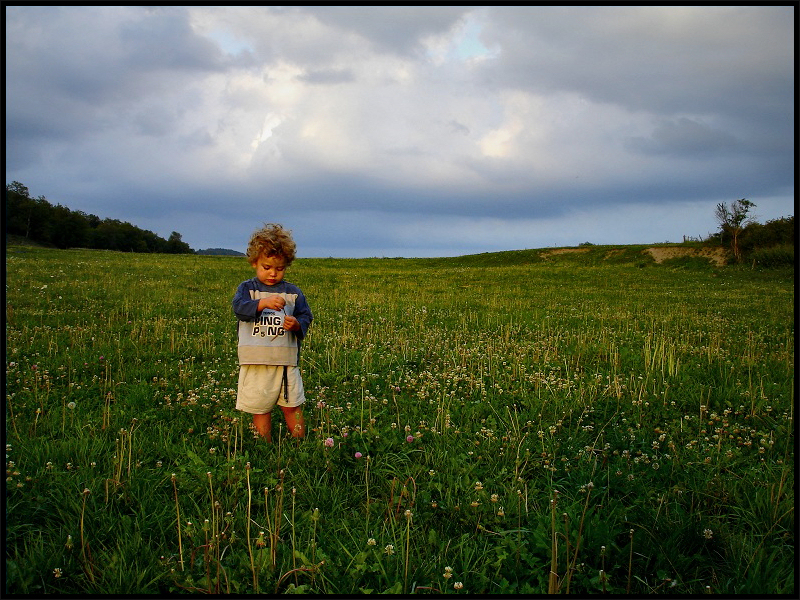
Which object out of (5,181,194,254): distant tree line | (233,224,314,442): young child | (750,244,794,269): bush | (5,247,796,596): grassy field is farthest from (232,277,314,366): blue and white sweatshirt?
(5,181,194,254): distant tree line

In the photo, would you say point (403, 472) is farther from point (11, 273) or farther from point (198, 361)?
point (11, 273)

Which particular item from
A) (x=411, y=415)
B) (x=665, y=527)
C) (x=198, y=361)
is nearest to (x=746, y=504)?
(x=665, y=527)

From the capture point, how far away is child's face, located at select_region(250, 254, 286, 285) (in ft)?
17.6

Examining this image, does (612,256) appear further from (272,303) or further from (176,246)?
(176,246)

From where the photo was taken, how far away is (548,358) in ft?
29.2

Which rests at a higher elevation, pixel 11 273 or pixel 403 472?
pixel 11 273

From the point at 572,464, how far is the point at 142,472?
3878 mm

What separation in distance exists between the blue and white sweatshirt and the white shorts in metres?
0.12

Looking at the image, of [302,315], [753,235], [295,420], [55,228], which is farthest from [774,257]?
[55,228]

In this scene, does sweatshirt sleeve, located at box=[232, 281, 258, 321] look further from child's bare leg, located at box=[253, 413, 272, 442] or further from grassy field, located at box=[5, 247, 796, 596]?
grassy field, located at box=[5, 247, 796, 596]

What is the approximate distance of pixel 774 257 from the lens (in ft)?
114

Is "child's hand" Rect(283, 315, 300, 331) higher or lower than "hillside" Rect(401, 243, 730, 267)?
lower

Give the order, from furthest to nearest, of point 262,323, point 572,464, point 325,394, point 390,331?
point 390,331, point 325,394, point 262,323, point 572,464

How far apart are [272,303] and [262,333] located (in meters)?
0.42
